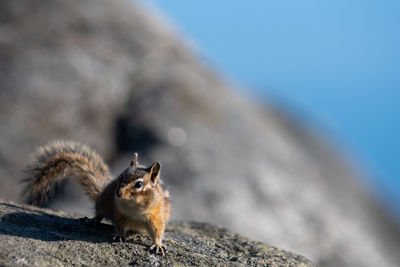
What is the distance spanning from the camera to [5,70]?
17.4m

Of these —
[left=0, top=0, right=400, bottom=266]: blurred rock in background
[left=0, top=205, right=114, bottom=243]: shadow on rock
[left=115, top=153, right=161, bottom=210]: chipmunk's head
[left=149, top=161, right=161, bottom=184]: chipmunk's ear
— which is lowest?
[left=0, top=205, right=114, bottom=243]: shadow on rock

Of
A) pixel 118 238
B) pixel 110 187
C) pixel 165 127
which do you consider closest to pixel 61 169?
pixel 110 187

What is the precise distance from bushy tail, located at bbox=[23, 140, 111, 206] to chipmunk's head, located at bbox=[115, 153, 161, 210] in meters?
1.16

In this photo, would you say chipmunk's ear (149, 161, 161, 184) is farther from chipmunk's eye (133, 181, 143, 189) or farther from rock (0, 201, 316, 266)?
rock (0, 201, 316, 266)

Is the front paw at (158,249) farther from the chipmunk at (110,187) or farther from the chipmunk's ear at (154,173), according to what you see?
the chipmunk's ear at (154,173)

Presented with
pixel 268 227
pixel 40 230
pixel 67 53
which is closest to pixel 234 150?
pixel 268 227

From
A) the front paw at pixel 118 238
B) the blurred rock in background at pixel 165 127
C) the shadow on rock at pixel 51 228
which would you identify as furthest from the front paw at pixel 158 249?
the blurred rock in background at pixel 165 127

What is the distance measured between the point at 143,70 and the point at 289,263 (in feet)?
Result: 46.7

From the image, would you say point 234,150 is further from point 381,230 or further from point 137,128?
point 381,230

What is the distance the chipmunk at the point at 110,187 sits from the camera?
570cm

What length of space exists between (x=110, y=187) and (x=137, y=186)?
32.1 inches

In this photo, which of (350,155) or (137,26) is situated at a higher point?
(350,155)

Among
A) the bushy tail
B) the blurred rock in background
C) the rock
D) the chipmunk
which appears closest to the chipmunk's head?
the chipmunk

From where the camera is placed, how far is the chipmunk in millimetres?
5705
